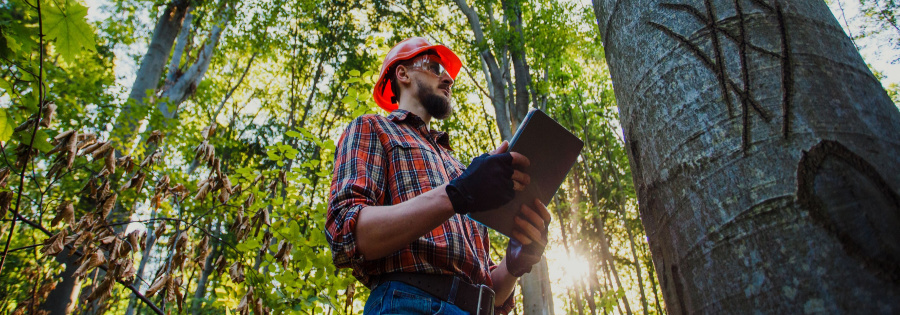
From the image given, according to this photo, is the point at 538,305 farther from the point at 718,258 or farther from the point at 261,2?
the point at 261,2

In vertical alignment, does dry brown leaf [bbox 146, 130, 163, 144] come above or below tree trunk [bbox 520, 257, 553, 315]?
above

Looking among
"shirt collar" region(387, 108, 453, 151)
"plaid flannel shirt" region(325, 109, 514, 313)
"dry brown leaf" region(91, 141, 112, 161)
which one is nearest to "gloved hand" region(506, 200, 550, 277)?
"plaid flannel shirt" region(325, 109, 514, 313)

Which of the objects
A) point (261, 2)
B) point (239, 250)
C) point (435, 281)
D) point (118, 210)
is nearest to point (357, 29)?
point (261, 2)

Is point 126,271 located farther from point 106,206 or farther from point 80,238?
point 106,206

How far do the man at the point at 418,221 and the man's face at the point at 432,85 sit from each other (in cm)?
24

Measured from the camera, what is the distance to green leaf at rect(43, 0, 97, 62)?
1785 mm

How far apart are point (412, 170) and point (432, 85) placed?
2.58 ft

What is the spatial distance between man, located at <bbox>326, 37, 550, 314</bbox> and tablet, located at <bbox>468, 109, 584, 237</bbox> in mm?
48

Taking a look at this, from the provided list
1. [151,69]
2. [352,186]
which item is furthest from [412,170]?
[151,69]

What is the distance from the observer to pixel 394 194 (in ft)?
5.37

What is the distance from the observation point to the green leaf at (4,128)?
177 centimetres

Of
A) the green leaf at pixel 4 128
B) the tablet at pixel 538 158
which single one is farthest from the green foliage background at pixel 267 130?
the tablet at pixel 538 158

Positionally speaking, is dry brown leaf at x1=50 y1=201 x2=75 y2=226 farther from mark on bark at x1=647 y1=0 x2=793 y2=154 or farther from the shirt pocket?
mark on bark at x1=647 y1=0 x2=793 y2=154

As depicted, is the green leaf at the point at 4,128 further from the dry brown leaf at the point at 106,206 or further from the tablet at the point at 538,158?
the tablet at the point at 538,158
